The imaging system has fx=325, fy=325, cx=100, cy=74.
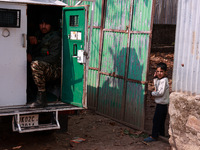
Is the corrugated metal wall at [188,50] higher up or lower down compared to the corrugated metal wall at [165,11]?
lower down

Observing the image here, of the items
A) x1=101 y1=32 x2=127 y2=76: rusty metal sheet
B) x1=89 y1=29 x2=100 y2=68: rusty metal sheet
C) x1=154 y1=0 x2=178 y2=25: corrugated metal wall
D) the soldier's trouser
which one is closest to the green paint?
the soldier's trouser

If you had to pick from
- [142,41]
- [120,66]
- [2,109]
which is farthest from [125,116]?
[2,109]

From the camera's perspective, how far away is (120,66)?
8023 millimetres

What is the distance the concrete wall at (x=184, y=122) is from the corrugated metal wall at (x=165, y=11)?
8.61m

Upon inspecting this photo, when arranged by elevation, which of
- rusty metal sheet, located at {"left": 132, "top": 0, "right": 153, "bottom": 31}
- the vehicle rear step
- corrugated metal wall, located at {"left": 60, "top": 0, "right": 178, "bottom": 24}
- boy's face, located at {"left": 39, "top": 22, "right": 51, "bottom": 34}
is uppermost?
corrugated metal wall, located at {"left": 60, "top": 0, "right": 178, "bottom": 24}

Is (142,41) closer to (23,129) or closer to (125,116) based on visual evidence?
(125,116)

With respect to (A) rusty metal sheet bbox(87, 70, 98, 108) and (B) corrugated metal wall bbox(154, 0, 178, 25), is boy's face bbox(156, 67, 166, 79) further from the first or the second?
(B) corrugated metal wall bbox(154, 0, 178, 25)

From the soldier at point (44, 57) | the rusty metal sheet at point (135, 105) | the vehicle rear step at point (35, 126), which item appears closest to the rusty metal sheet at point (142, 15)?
the rusty metal sheet at point (135, 105)

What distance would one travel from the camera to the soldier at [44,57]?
624 centimetres

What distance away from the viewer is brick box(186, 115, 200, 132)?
5176 millimetres

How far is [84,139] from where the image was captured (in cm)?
690

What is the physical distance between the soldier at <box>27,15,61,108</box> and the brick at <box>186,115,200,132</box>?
272cm

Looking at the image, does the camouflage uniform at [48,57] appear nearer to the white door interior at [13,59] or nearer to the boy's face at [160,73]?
the white door interior at [13,59]

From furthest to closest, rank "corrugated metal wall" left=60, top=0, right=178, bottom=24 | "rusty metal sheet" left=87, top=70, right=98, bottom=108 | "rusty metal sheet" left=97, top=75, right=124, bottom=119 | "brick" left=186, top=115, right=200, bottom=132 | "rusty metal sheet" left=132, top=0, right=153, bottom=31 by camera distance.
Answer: "corrugated metal wall" left=60, top=0, right=178, bottom=24, "rusty metal sheet" left=87, top=70, right=98, bottom=108, "rusty metal sheet" left=97, top=75, right=124, bottom=119, "rusty metal sheet" left=132, top=0, right=153, bottom=31, "brick" left=186, top=115, right=200, bottom=132
